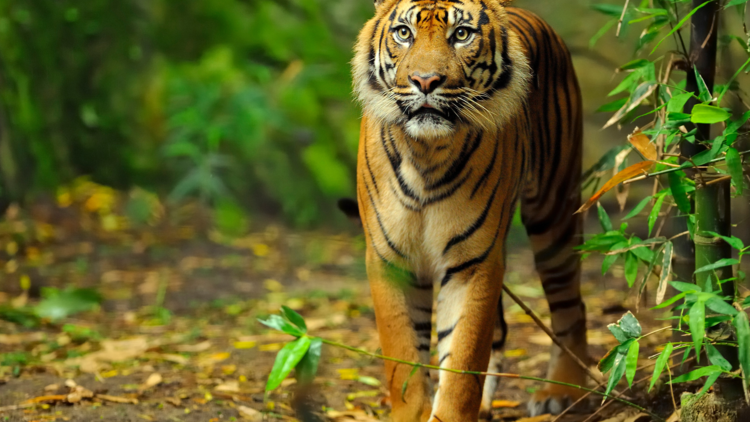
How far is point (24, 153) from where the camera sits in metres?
6.27

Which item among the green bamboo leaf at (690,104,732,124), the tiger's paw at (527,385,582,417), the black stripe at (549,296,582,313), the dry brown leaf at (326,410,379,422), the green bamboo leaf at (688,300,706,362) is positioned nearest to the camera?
the green bamboo leaf at (688,300,706,362)

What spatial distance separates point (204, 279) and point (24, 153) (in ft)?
7.44

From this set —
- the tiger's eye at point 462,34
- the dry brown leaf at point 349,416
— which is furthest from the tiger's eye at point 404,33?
the dry brown leaf at point 349,416

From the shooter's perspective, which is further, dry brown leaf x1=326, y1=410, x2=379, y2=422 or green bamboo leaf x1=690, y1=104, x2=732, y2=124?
dry brown leaf x1=326, y1=410, x2=379, y2=422

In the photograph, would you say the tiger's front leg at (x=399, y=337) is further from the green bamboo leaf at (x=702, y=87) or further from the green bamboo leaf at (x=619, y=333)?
the green bamboo leaf at (x=702, y=87)

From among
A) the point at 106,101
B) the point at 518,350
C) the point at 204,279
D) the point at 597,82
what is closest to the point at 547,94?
the point at 518,350

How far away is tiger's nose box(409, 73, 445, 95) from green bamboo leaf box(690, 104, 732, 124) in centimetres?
65

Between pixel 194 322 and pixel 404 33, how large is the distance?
2423 millimetres

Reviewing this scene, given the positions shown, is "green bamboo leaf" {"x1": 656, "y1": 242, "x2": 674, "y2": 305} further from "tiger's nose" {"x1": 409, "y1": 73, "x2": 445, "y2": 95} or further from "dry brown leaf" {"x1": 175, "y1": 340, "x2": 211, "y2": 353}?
"dry brown leaf" {"x1": 175, "y1": 340, "x2": 211, "y2": 353}

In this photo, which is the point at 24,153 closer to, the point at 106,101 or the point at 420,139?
the point at 106,101

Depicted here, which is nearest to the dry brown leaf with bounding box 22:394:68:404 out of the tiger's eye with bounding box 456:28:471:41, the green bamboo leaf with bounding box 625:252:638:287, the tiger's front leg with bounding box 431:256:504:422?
the tiger's front leg with bounding box 431:256:504:422

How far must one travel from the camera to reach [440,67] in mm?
2088

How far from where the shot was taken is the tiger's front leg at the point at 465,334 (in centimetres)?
215

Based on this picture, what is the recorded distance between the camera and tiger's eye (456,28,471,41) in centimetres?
219
